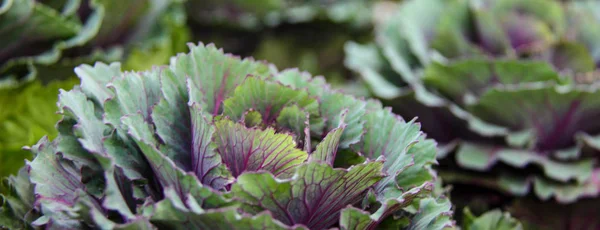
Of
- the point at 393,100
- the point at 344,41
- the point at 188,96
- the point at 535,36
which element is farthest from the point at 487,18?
the point at 188,96

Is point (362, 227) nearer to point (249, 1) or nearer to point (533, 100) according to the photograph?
point (533, 100)

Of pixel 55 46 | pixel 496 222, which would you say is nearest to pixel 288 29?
pixel 55 46

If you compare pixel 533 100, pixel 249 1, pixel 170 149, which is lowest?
pixel 533 100

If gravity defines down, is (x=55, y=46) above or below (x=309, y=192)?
above

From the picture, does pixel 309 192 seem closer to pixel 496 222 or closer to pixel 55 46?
pixel 496 222

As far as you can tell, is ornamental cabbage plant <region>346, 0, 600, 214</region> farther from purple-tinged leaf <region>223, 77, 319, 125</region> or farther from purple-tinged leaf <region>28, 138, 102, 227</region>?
purple-tinged leaf <region>28, 138, 102, 227</region>

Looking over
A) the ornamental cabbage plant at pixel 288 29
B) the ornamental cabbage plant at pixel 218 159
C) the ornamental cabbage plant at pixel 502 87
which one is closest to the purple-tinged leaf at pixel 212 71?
the ornamental cabbage plant at pixel 218 159
